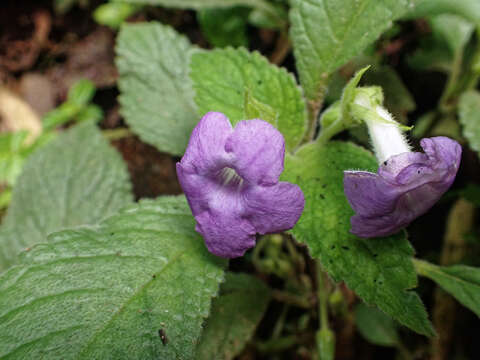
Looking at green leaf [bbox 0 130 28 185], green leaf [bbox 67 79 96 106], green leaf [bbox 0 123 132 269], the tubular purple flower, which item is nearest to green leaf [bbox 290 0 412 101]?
the tubular purple flower

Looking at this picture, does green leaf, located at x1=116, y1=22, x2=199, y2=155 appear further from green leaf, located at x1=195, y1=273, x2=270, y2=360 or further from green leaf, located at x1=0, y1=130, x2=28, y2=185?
green leaf, located at x1=0, y1=130, x2=28, y2=185

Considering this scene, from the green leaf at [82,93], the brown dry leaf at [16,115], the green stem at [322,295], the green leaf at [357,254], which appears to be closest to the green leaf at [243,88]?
the green leaf at [357,254]


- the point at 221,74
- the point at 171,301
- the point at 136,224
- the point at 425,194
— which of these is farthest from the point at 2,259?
the point at 425,194

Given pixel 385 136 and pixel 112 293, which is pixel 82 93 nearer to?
pixel 112 293

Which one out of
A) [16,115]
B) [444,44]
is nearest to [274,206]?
[444,44]

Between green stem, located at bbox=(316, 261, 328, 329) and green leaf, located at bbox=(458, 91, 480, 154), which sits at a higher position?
green leaf, located at bbox=(458, 91, 480, 154)

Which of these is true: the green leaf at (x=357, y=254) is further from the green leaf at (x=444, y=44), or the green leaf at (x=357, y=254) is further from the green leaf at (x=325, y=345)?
the green leaf at (x=444, y=44)

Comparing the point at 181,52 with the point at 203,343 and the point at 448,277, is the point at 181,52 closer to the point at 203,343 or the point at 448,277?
the point at 203,343
